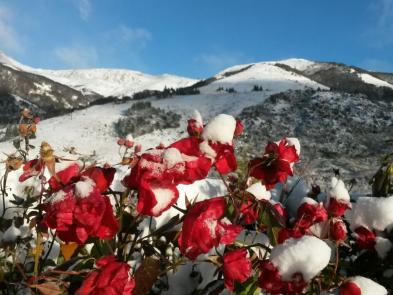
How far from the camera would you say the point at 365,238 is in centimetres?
121

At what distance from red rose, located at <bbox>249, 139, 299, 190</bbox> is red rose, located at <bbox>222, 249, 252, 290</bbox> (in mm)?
276

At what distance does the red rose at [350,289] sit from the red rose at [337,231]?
0.20m

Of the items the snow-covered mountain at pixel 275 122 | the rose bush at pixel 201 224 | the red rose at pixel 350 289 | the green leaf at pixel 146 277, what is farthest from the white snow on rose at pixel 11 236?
the snow-covered mountain at pixel 275 122

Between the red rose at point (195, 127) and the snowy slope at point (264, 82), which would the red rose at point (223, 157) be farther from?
the snowy slope at point (264, 82)

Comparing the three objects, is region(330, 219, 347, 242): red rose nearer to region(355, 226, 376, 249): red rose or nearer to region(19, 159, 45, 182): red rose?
region(355, 226, 376, 249): red rose

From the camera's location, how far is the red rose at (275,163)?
113 cm

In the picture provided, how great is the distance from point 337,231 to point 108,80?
67.0 m

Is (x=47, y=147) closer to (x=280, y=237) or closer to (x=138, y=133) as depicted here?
(x=280, y=237)

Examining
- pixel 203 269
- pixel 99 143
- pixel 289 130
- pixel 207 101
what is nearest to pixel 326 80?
pixel 207 101

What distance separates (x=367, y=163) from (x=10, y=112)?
27859 mm

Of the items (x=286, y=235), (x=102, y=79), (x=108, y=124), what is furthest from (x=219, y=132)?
(x=102, y=79)

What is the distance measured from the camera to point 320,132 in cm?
1184

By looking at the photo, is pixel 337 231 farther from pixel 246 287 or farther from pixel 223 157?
pixel 223 157

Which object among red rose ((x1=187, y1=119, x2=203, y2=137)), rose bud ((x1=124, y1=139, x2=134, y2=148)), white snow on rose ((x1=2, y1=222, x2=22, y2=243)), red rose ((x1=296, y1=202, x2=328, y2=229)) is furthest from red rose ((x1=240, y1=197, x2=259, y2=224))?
rose bud ((x1=124, y1=139, x2=134, y2=148))
